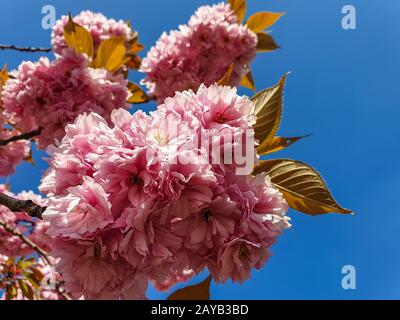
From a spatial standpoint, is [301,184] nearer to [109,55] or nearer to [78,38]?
[109,55]

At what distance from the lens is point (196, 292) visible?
1.38 m

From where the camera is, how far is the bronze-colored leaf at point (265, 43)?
4.06 metres

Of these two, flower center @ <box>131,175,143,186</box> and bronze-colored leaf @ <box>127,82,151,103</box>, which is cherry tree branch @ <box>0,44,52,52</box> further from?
flower center @ <box>131,175,143,186</box>

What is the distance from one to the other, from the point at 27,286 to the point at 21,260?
31cm

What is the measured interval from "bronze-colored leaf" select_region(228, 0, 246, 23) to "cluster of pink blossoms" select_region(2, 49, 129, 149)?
175cm

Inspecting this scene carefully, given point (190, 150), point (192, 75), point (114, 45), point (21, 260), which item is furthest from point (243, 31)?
point (21, 260)

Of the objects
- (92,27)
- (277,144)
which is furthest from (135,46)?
(277,144)

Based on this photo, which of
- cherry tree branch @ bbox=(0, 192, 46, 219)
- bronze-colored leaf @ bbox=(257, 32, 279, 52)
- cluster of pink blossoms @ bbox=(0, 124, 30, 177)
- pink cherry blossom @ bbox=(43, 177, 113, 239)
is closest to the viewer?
pink cherry blossom @ bbox=(43, 177, 113, 239)

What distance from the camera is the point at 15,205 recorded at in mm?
1417

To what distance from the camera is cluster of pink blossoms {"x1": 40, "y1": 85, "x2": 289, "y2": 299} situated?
1092 millimetres

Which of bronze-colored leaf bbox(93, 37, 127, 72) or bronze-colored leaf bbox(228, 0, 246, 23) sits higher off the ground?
bronze-colored leaf bbox(228, 0, 246, 23)

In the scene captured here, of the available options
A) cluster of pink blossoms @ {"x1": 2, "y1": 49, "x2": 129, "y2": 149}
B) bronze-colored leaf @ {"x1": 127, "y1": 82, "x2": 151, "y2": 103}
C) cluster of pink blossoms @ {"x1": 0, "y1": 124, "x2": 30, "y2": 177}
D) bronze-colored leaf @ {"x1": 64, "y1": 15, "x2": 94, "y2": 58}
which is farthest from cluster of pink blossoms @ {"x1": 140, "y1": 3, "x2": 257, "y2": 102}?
cluster of pink blossoms @ {"x1": 0, "y1": 124, "x2": 30, "y2": 177}

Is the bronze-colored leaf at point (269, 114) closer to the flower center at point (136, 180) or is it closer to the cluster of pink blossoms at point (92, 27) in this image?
the flower center at point (136, 180)

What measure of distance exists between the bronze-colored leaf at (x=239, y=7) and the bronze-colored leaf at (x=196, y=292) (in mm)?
3165
